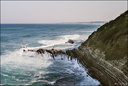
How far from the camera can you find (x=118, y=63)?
15969 millimetres

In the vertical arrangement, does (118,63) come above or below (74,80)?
above

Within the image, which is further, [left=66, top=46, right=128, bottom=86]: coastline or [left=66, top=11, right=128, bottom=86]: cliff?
[left=66, top=11, right=128, bottom=86]: cliff

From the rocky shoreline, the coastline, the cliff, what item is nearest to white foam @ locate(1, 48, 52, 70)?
the rocky shoreline

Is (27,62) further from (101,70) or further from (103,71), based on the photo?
(103,71)

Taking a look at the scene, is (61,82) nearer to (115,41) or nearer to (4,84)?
(4,84)

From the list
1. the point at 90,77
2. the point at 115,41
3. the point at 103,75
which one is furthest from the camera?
the point at 90,77

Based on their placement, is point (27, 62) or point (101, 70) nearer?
point (101, 70)

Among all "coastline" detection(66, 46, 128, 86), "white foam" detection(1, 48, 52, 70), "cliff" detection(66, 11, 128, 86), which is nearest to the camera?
"coastline" detection(66, 46, 128, 86)

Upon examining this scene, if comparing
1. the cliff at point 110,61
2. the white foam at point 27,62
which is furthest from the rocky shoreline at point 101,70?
the white foam at point 27,62

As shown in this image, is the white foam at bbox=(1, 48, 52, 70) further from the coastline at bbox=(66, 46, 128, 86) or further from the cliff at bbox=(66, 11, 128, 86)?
the cliff at bbox=(66, 11, 128, 86)

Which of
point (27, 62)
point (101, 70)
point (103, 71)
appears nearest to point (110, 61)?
point (103, 71)

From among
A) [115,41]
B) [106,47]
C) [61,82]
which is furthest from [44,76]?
[115,41]

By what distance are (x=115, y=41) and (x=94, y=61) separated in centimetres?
508

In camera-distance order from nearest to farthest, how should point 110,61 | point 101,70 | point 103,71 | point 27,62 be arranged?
point 110,61 < point 103,71 < point 101,70 < point 27,62
